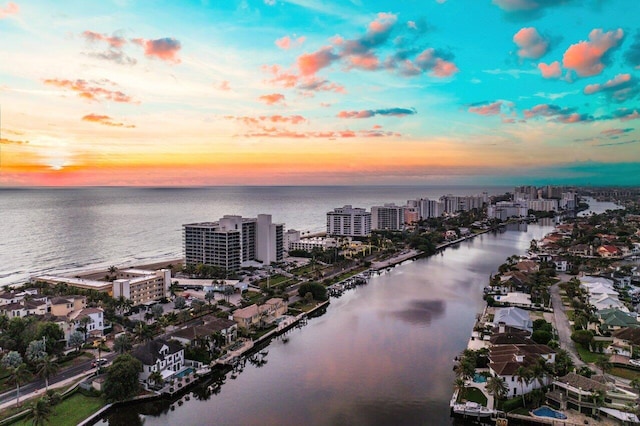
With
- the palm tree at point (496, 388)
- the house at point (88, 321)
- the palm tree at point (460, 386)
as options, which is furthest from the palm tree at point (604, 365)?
the house at point (88, 321)

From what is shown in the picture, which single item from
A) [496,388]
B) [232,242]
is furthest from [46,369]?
[232,242]

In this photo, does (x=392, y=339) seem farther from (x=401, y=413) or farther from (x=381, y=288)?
(x=381, y=288)

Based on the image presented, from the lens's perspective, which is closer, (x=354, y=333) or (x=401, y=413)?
(x=401, y=413)

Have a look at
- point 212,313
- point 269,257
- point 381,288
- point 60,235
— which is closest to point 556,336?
point 381,288

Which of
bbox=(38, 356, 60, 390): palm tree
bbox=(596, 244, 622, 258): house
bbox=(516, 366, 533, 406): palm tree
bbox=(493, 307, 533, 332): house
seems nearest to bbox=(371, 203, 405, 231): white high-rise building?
bbox=(596, 244, 622, 258): house

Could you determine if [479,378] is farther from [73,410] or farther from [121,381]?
[73,410]
